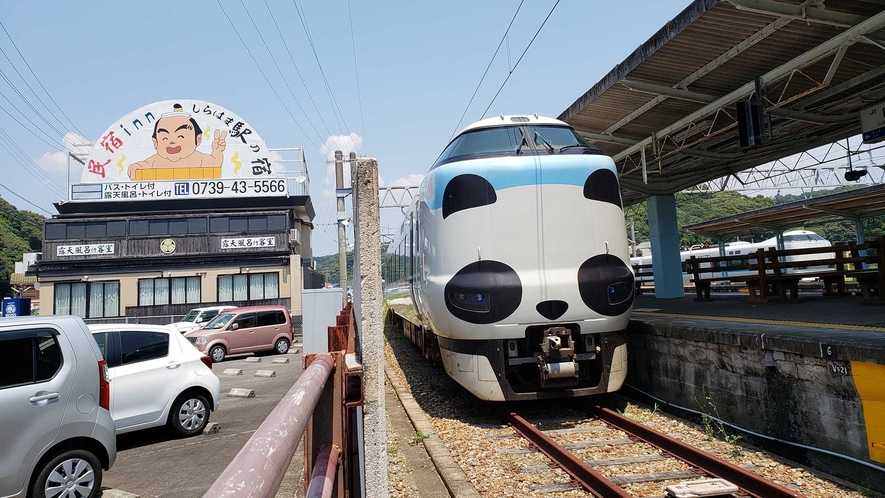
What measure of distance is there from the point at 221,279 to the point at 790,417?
1112 inches

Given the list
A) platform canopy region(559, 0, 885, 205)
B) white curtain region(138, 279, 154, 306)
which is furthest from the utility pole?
white curtain region(138, 279, 154, 306)

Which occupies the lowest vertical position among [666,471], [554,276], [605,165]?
[666,471]

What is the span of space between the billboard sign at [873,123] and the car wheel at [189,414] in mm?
11108

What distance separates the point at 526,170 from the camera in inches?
278

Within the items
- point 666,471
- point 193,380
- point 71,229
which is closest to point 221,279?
point 71,229

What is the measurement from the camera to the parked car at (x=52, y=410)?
4.54m

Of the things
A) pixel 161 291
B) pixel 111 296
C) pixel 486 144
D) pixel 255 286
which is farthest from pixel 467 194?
pixel 111 296

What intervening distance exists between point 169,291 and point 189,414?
24721 millimetres

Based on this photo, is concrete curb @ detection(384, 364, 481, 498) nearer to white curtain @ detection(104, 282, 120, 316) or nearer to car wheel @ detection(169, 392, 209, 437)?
car wheel @ detection(169, 392, 209, 437)

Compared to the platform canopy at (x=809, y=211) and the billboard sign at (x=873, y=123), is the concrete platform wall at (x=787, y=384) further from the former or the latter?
the platform canopy at (x=809, y=211)

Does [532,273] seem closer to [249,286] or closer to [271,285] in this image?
[271,285]

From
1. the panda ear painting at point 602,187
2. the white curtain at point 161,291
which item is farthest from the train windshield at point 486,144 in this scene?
the white curtain at point 161,291

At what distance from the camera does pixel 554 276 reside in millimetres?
6914

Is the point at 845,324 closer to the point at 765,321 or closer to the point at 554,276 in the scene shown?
the point at 765,321
